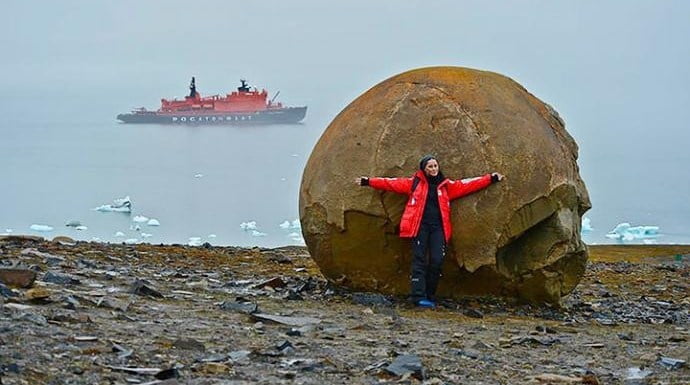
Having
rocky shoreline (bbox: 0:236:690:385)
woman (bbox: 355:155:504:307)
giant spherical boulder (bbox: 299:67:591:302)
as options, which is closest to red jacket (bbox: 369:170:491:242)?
woman (bbox: 355:155:504:307)

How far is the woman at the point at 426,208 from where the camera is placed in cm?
1253

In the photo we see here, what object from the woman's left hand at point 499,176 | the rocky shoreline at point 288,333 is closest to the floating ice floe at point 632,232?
the rocky shoreline at point 288,333

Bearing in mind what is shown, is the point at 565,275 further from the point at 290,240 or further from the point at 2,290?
the point at 290,240

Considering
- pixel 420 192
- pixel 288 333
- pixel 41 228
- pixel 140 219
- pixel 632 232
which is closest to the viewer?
pixel 288 333

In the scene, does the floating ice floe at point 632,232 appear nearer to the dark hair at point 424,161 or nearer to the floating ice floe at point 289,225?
the floating ice floe at point 289,225

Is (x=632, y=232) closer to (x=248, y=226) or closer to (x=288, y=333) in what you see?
(x=248, y=226)

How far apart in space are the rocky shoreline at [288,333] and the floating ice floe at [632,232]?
25708mm

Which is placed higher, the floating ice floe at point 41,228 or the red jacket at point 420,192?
the red jacket at point 420,192

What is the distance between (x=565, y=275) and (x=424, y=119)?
280cm

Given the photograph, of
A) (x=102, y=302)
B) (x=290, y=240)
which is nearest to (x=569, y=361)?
(x=102, y=302)

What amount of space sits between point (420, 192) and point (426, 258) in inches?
32.4

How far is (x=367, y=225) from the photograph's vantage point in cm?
1300

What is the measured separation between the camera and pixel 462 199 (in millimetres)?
12617

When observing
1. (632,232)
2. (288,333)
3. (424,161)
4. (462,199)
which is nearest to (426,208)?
(462,199)
